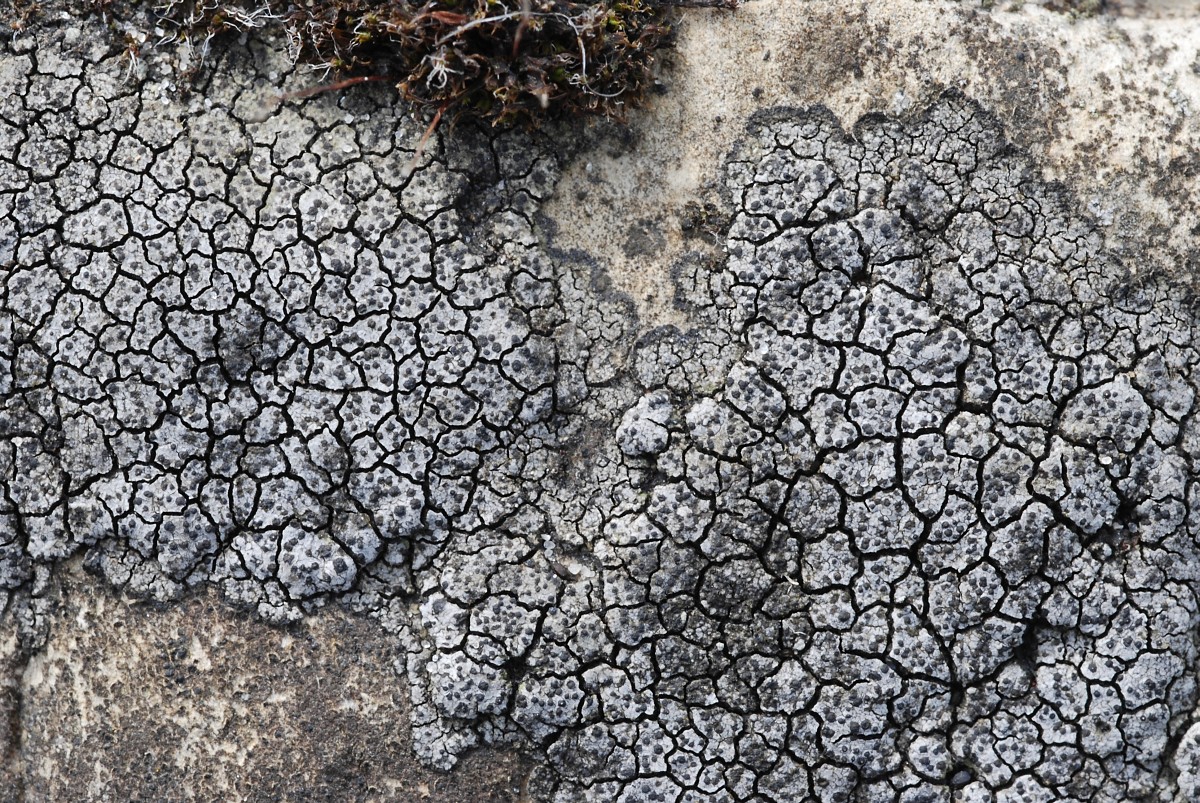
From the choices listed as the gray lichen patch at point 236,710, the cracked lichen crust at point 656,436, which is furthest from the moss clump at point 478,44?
the gray lichen patch at point 236,710

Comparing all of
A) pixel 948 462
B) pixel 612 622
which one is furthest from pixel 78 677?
pixel 948 462

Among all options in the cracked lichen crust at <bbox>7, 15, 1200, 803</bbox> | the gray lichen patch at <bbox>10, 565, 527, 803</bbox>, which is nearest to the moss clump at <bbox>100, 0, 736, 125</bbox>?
the cracked lichen crust at <bbox>7, 15, 1200, 803</bbox>

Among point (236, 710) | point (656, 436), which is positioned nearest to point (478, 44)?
point (656, 436)

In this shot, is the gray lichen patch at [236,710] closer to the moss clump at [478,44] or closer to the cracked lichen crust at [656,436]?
the cracked lichen crust at [656,436]

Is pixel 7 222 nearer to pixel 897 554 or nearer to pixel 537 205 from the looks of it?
pixel 537 205

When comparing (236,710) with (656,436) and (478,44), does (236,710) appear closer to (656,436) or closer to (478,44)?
(656,436)

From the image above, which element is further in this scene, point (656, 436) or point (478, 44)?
point (656, 436)
